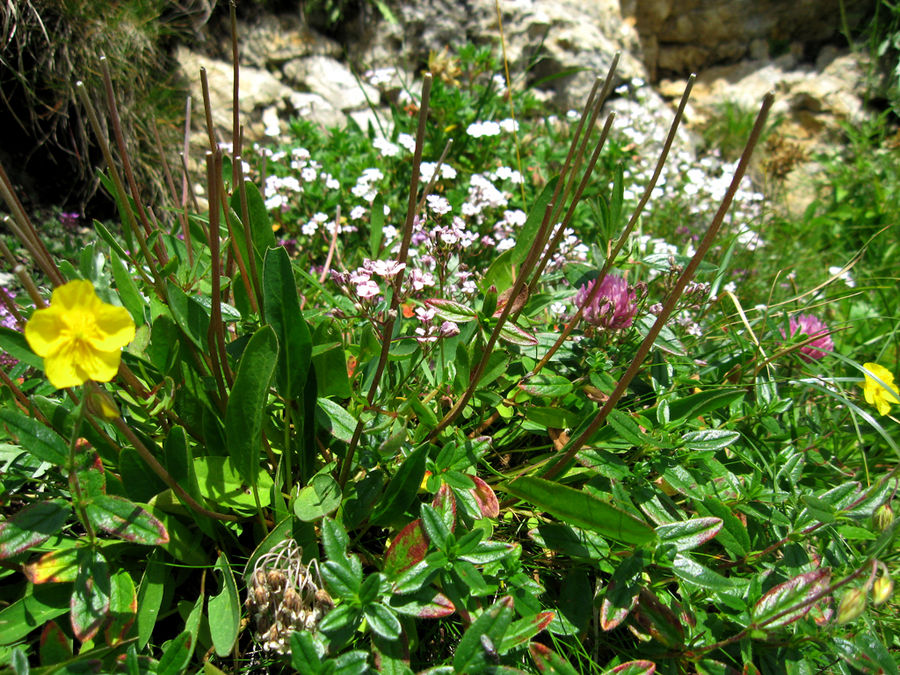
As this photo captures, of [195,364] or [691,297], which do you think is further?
[691,297]

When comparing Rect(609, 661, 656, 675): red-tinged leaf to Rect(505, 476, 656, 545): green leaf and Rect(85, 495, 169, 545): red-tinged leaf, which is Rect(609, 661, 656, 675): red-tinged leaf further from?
Rect(85, 495, 169, 545): red-tinged leaf

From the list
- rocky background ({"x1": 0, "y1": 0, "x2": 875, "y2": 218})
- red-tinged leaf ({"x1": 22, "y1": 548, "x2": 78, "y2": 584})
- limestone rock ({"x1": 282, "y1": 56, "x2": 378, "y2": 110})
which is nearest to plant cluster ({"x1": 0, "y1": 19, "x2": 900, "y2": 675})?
red-tinged leaf ({"x1": 22, "y1": 548, "x2": 78, "y2": 584})

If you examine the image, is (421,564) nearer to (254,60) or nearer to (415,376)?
(415,376)

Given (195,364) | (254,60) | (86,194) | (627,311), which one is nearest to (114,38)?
(86,194)

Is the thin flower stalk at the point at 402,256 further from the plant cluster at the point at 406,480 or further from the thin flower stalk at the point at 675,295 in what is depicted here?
the thin flower stalk at the point at 675,295

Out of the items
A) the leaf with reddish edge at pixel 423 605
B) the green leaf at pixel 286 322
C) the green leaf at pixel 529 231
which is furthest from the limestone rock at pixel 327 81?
the leaf with reddish edge at pixel 423 605
